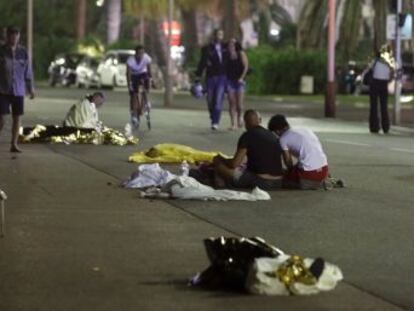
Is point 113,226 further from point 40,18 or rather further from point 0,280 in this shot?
point 40,18

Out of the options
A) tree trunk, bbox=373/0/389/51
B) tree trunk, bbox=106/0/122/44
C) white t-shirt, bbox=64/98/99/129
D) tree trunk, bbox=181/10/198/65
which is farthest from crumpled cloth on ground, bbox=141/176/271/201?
tree trunk, bbox=106/0/122/44

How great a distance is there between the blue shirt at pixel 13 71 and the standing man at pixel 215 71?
7.13 m

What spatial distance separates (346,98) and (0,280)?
37561mm

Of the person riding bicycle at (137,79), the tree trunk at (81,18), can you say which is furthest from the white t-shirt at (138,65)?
the tree trunk at (81,18)

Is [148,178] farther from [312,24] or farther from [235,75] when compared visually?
[312,24]

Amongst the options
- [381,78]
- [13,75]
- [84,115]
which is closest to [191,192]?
[13,75]

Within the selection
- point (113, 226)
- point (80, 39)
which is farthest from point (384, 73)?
point (80, 39)

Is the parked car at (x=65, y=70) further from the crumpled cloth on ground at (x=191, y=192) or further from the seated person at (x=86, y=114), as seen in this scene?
the crumpled cloth on ground at (x=191, y=192)

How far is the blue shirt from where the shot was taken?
57.1 ft

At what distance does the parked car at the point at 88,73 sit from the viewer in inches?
2229

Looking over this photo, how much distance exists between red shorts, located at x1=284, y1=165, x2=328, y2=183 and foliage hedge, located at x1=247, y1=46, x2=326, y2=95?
1341 inches

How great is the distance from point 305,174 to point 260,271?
229 inches

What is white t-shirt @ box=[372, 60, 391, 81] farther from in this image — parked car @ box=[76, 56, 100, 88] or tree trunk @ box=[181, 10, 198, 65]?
tree trunk @ box=[181, 10, 198, 65]

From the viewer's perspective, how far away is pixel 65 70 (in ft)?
196
